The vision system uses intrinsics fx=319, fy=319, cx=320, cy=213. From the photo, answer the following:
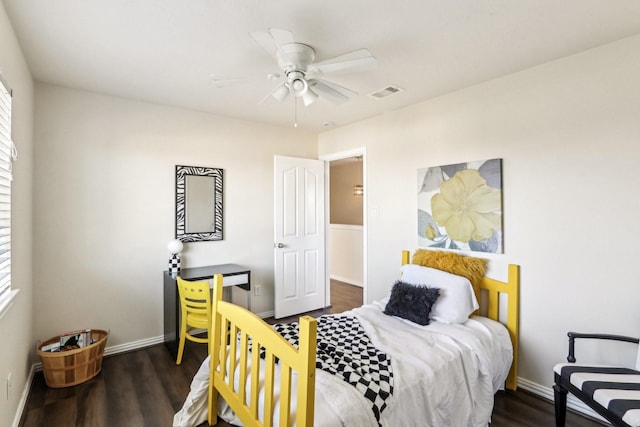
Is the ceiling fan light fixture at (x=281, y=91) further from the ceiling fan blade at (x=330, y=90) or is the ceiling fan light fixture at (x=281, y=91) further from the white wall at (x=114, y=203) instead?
the white wall at (x=114, y=203)

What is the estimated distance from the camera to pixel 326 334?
2.19 meters

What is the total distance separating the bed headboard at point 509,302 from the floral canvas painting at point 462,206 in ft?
0.80

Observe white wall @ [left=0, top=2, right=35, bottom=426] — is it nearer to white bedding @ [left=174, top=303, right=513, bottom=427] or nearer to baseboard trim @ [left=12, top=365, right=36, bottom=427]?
baseboard trim @ [left=12, top=365, right=36, bottom=427]

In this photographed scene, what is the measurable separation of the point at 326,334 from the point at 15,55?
106 inches

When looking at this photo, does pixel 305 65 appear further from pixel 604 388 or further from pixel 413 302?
pixel 604 388

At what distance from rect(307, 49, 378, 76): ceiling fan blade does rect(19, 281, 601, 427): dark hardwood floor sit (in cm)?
240

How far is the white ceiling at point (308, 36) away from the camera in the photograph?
1.71 meters

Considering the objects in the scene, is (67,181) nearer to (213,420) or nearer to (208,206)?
(208,206)

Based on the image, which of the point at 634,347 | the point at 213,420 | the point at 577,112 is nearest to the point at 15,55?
the point at 213,420

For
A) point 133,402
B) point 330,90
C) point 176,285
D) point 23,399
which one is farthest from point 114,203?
point 330,90

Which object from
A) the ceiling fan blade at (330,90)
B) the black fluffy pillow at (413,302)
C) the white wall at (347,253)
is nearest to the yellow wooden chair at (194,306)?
the black fluffy pillow at (413,302)

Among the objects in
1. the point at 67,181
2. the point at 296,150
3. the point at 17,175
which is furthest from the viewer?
the point at 296,150

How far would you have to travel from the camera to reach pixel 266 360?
1528 millimetres

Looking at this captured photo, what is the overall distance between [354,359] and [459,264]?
136cm
